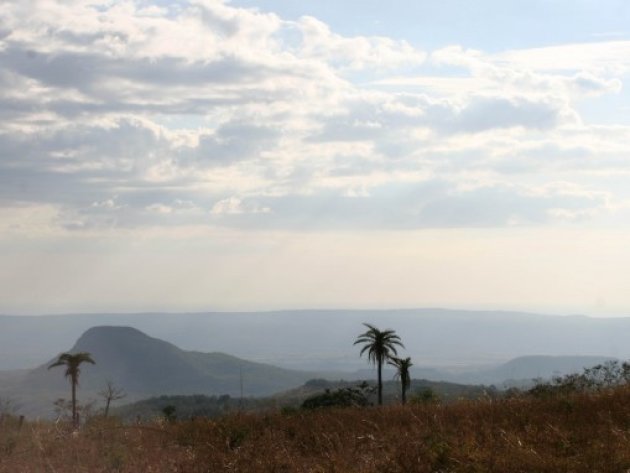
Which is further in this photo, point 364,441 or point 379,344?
point 379,344

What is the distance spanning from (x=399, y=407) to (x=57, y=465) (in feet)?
23.1

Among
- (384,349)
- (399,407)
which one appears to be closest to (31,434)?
(399,407)

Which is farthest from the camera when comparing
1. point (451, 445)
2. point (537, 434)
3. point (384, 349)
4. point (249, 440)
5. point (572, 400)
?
point (384, 349)

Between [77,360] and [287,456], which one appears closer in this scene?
[287,456]

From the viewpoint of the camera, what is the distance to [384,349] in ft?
227

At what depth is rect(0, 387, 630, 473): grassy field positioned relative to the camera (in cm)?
1048

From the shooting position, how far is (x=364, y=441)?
12383 mm

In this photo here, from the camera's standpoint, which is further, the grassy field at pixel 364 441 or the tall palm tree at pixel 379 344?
the tall palm tree at pixel 379 344

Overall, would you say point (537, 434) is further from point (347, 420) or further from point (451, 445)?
point (347, 420)

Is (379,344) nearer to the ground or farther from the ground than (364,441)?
nearer to the ground

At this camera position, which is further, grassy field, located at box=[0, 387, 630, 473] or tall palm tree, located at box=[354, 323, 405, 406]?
tall palm tree, located at box=[354, 323, 405, 406]

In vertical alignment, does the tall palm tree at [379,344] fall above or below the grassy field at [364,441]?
below

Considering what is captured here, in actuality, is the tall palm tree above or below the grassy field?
below

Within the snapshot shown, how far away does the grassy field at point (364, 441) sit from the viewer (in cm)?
1048
